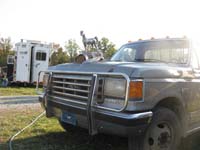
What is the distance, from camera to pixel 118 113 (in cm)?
344

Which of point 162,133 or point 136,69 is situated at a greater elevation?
point 136,69

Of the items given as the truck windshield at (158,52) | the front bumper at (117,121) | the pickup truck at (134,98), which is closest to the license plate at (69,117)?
the pickup truck at (134,98)

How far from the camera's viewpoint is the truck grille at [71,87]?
3899mm

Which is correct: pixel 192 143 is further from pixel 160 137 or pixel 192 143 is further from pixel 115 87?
pixel 115 87

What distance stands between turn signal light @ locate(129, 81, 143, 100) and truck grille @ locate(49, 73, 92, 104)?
687 mm

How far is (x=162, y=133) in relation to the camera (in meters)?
Result: 3.87

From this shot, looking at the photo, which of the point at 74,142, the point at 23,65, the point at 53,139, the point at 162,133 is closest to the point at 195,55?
the point at 162,133

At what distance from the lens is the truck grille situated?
390 centimetres

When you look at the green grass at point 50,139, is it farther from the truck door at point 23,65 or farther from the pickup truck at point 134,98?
the truck door at point 23,65

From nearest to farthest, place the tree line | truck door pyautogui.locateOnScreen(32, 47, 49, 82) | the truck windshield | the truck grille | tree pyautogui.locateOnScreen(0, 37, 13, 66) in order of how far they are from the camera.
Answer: the truck grille
the truck windshield
truck door pyautogui.locateOnScreen(32, 47, 49, 82)
the tree line
tree pyautogui.locateOnScreen(0, 37, 13, 66)

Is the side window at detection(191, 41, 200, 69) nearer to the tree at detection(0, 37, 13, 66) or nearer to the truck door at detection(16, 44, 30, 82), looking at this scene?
the truck door at detection(16, 44, 30, 82)

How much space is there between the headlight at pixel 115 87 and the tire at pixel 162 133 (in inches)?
22.9

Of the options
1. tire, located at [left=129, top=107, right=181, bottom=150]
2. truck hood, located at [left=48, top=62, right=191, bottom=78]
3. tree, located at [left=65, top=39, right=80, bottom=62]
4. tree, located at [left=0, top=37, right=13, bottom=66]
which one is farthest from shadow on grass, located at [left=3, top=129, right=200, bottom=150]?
tree, located at [left=65, top=39, right=80, bottom=62]

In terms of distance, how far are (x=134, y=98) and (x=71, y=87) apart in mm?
1232
